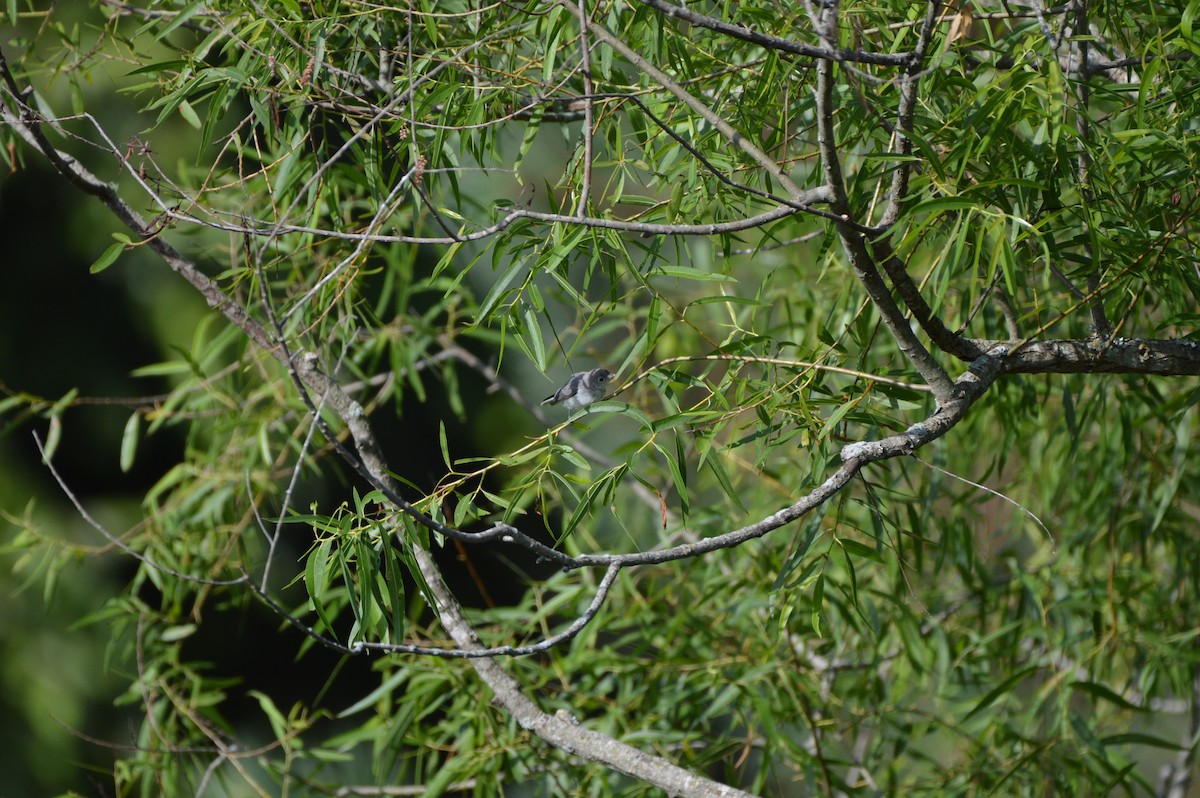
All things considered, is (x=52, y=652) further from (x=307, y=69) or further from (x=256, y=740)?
(x=307, y=69)

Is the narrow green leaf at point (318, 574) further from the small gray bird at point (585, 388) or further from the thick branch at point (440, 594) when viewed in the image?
the small gray bird at point (585, 388)

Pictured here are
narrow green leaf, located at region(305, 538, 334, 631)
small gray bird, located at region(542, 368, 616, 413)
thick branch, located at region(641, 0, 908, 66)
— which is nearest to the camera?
thick branch, located at region(641, 0, 908, 66)

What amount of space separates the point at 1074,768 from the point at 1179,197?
0.89m

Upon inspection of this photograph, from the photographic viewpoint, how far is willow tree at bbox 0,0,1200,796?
0.83 m

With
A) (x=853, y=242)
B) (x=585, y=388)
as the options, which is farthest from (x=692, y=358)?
(x=585, y=388)

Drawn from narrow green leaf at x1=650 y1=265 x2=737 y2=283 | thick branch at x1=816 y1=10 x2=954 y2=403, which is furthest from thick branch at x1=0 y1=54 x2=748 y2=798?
thick branch at x1=816 y1=10 x2=954 y2=403

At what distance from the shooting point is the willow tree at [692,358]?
83cm

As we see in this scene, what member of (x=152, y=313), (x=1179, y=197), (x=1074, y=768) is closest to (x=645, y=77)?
(x=1179, y=197)

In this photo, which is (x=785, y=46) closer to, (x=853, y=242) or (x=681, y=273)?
(x=853, y=242)

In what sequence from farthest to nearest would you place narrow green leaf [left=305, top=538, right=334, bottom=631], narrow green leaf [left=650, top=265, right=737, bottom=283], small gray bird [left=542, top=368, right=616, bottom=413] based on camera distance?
1. small gray bird [left=542, top=368, right=616, bottom=413]
2. narrow green leaf [left=650, top=265, right=737, bottom=283]
3. narrow green leaf [left=305, top=538, right=334, bottom=631]

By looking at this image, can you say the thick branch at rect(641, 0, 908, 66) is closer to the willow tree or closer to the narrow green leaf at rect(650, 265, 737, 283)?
the willow tree

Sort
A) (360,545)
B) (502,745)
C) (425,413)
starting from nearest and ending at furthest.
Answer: (360,545) < (502,745) < (425,413)

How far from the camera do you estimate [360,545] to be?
792 mm

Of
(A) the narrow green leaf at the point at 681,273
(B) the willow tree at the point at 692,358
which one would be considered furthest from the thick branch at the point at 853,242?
(A) the narrow green leaf at the point at 681,273
